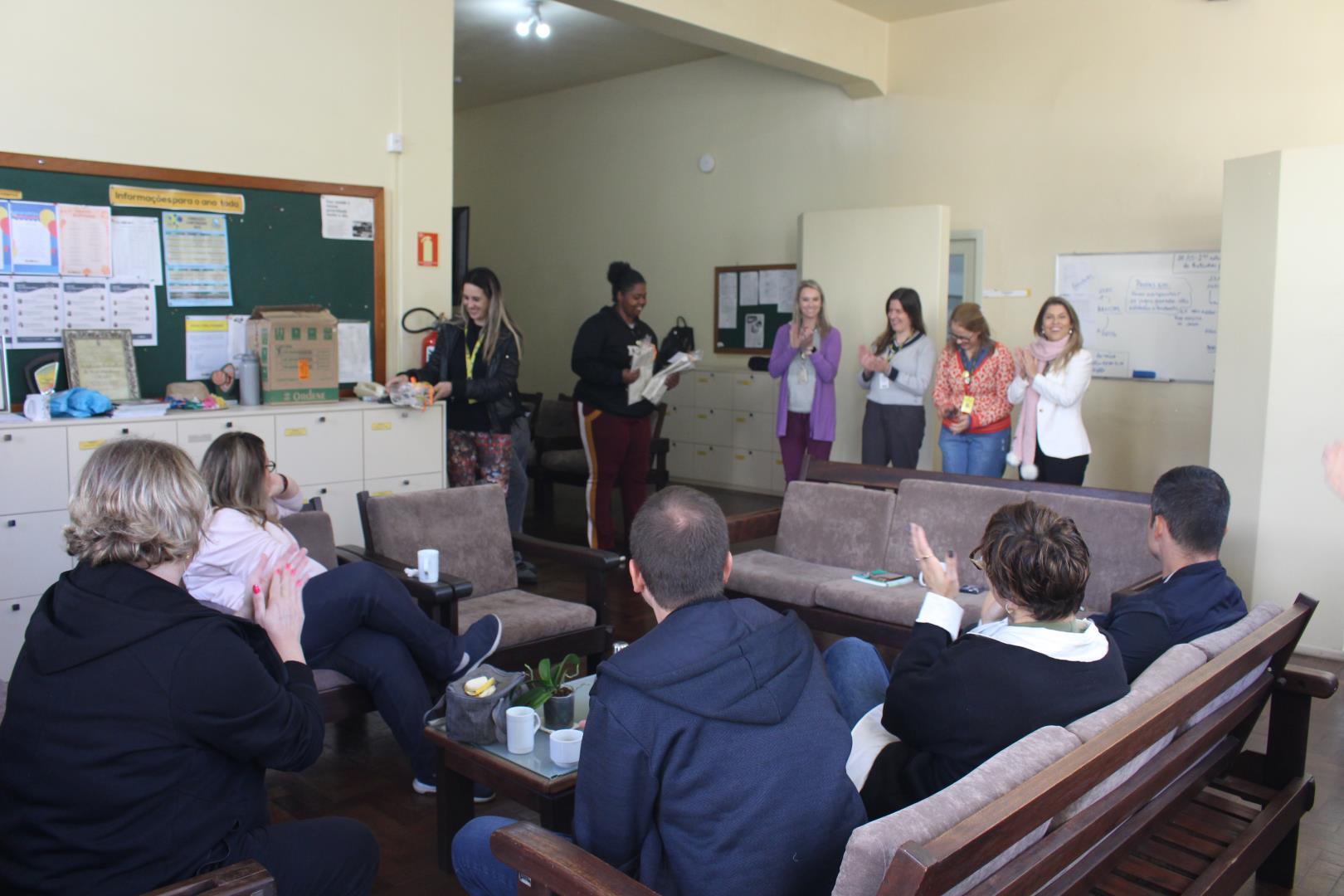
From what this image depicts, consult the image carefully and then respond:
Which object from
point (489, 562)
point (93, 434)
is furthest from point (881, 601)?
point (93, 434)

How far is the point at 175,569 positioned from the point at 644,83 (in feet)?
27.6

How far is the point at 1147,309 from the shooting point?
6.67m

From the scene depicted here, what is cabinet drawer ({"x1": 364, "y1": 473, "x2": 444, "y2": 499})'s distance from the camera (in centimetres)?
521

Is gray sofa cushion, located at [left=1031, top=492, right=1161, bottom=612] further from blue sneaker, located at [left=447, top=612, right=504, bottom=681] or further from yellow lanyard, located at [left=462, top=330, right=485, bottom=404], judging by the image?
yellow lanyard, located at [left=462, top=330, right=485, bottom=404]

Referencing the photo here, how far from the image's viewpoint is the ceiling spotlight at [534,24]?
7.38 m

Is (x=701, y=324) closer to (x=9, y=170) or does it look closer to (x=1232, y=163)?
(x=1232, y=163)

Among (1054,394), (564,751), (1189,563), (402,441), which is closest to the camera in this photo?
(564,751)

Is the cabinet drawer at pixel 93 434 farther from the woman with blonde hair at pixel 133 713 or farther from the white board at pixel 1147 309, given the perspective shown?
the white board at pixel 1147 309

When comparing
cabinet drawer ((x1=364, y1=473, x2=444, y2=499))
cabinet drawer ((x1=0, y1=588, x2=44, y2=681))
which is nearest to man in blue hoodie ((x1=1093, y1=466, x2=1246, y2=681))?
cabinet drawer ((x1=364, y1=473, x2=444, y2=499))

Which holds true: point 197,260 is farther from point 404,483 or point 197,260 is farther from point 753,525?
point 753,525

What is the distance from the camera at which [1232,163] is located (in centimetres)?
506

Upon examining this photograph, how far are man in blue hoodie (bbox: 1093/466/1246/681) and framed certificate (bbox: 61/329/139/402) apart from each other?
393cm

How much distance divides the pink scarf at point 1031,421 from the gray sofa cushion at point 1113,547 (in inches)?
57.6

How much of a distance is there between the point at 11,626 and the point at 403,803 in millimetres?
1903
